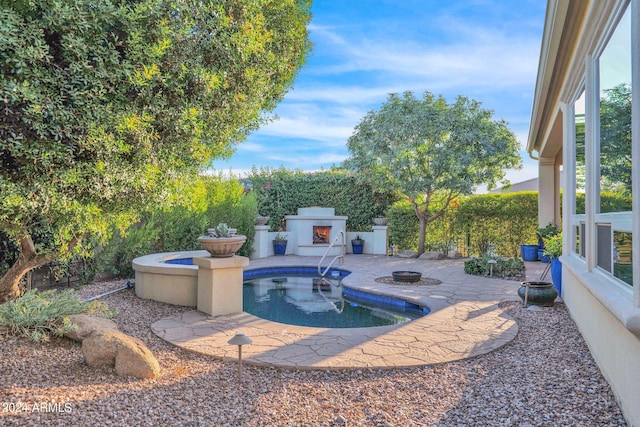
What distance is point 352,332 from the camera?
446 cm

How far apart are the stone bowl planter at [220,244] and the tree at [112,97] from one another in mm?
1350

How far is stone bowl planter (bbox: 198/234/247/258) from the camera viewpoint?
5.17m

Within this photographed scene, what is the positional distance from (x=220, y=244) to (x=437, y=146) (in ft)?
28.2

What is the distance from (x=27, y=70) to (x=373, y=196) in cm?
1264

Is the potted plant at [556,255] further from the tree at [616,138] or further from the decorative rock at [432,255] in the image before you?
the decorative rock at [432,255]

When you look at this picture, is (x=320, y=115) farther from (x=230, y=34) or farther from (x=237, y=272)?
(x=230, y=34)

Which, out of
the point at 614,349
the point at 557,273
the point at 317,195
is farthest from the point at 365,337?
the point at 317,195

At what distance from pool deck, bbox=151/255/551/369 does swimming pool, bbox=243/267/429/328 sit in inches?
16.1

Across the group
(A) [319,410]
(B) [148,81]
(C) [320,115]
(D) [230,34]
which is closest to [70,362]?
(A) [319,410]

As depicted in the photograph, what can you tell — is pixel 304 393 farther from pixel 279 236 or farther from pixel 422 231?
pixel 279 236

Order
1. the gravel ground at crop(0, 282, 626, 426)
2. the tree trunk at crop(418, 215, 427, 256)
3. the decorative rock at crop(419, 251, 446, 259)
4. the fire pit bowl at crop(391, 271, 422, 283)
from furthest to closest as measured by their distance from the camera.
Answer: the tree trunk at crop(418, 215, 427, 256)
the decorative rock at crop(419, 251, 446, 259)
the fire pit bowl at crop(391, 271, 422, 283)
the gravel ground at crop(0, 282, 626, 426)

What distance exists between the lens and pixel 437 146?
1187 cm

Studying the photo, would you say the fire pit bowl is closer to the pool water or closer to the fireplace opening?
the pool water

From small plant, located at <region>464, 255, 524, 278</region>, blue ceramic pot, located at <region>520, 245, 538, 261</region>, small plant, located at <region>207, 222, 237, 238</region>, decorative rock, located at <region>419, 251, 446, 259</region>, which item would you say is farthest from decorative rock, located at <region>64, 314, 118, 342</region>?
blue ceramic pot, located at <region>520, 245, 538, 261</region>
